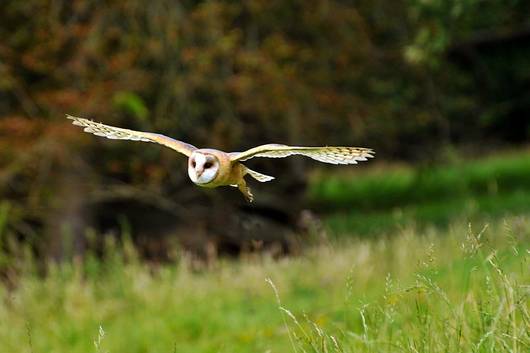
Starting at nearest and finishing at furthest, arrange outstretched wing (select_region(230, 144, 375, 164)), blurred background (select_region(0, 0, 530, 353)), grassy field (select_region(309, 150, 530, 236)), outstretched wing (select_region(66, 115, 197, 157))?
outstretched wing (select_region(230, 144, 375, 164)) < outstretched wing (select_region(66, 115, 197, 157)) < blurred background (select_region(0, 0, 530, 353)) < grassy field (select_region(309, 150, 530, 236))

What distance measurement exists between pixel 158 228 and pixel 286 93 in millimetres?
3012

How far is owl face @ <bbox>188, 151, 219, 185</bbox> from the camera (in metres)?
3.54

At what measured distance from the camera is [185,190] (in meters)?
14.3

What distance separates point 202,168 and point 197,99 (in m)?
9.85

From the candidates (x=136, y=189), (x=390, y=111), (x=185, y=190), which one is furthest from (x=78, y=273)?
(x=390, y=111)

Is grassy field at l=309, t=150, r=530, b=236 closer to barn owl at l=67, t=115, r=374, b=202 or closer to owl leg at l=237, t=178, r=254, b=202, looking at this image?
owl leg at l=237, t=178, r=254, b=202

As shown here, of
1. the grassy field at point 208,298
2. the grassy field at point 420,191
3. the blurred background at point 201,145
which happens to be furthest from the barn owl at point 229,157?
the grassy field at point 420,191

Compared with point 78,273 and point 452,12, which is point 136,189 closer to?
point 78,273

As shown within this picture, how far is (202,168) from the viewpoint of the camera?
3.57m

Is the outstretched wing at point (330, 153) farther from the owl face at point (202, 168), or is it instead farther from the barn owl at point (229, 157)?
the owl face at point (202, 168)

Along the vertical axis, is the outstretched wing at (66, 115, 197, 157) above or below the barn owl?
below

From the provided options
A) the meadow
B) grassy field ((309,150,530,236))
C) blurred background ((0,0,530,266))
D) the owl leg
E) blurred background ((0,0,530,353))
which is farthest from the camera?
grassy field ((309,150,530,236))

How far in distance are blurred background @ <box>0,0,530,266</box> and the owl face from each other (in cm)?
673

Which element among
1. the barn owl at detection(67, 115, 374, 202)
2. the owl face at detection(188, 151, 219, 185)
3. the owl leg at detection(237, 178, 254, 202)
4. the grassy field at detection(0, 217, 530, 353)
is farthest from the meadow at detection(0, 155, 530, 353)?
the owl face at detection(188, 151, 219, 185)
